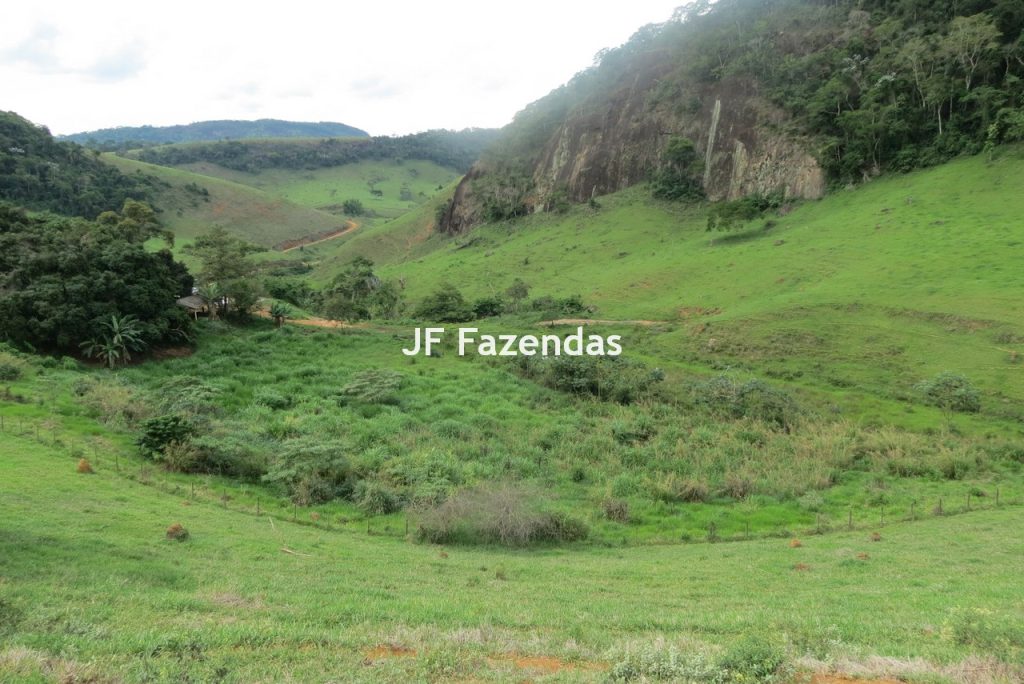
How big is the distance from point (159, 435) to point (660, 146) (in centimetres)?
6945

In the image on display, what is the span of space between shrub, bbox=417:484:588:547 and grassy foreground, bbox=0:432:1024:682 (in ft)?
2.21

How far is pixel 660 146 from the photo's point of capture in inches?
3019

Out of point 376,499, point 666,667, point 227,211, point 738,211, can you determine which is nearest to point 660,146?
point 738,211

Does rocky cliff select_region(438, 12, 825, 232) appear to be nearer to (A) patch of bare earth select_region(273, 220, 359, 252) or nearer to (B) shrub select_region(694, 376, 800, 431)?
(A) patch of bare earth select_region(273, 220, 359, 252)

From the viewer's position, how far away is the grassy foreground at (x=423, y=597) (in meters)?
6.84

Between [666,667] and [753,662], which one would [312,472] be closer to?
[666,667]

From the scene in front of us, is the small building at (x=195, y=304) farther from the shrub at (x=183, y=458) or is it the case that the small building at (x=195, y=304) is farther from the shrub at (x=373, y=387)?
the shrub at (x=183, y=458)

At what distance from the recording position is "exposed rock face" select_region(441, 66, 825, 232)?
2463 inches

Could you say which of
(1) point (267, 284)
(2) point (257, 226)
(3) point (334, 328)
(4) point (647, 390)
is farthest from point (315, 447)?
(2) point (257, 226)

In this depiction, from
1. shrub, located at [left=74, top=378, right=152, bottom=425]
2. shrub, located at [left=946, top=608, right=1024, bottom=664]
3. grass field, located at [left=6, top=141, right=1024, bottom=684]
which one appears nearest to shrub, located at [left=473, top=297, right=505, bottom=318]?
grass field, located at [left=6, top=141, right=1024, bottom=684]

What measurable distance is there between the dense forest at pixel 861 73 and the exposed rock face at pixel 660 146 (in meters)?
0.71

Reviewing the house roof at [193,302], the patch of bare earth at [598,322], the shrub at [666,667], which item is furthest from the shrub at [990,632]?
the house roof at [193,302]

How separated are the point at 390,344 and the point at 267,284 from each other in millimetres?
25457

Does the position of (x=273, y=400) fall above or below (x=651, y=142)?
below
